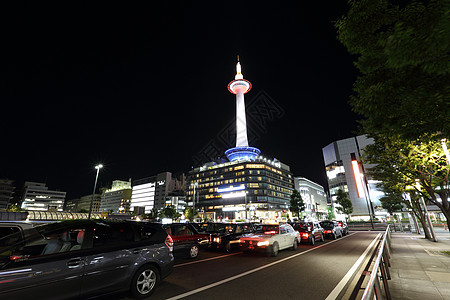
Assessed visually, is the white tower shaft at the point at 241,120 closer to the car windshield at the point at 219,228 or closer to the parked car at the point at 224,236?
the car windshield at the point at 219,228

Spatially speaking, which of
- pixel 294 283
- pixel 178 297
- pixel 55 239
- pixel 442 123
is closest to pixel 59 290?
pixel 55 239

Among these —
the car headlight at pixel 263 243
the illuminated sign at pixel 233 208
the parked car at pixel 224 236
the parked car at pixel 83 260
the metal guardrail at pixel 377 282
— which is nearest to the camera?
the metal guardrail at pixel 377 282

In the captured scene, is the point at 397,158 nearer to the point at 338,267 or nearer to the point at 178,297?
the point at 338,267

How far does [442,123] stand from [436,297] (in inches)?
179

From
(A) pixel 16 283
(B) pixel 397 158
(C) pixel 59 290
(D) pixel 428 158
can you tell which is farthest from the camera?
(B) pixel 397 158

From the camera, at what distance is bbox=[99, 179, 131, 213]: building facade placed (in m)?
168

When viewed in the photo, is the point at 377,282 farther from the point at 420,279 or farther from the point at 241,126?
the point at 241,126

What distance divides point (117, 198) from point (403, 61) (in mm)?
196689

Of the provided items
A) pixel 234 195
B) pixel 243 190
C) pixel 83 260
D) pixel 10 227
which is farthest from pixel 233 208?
pixel 83 260

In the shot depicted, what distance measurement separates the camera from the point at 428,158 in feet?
38.1

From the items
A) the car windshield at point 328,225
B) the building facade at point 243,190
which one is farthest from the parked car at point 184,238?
the building facade at point 243,190

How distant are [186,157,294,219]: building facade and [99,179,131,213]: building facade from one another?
259 ft

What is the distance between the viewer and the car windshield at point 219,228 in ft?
44.9

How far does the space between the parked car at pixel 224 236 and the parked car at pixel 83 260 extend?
6994 mm
